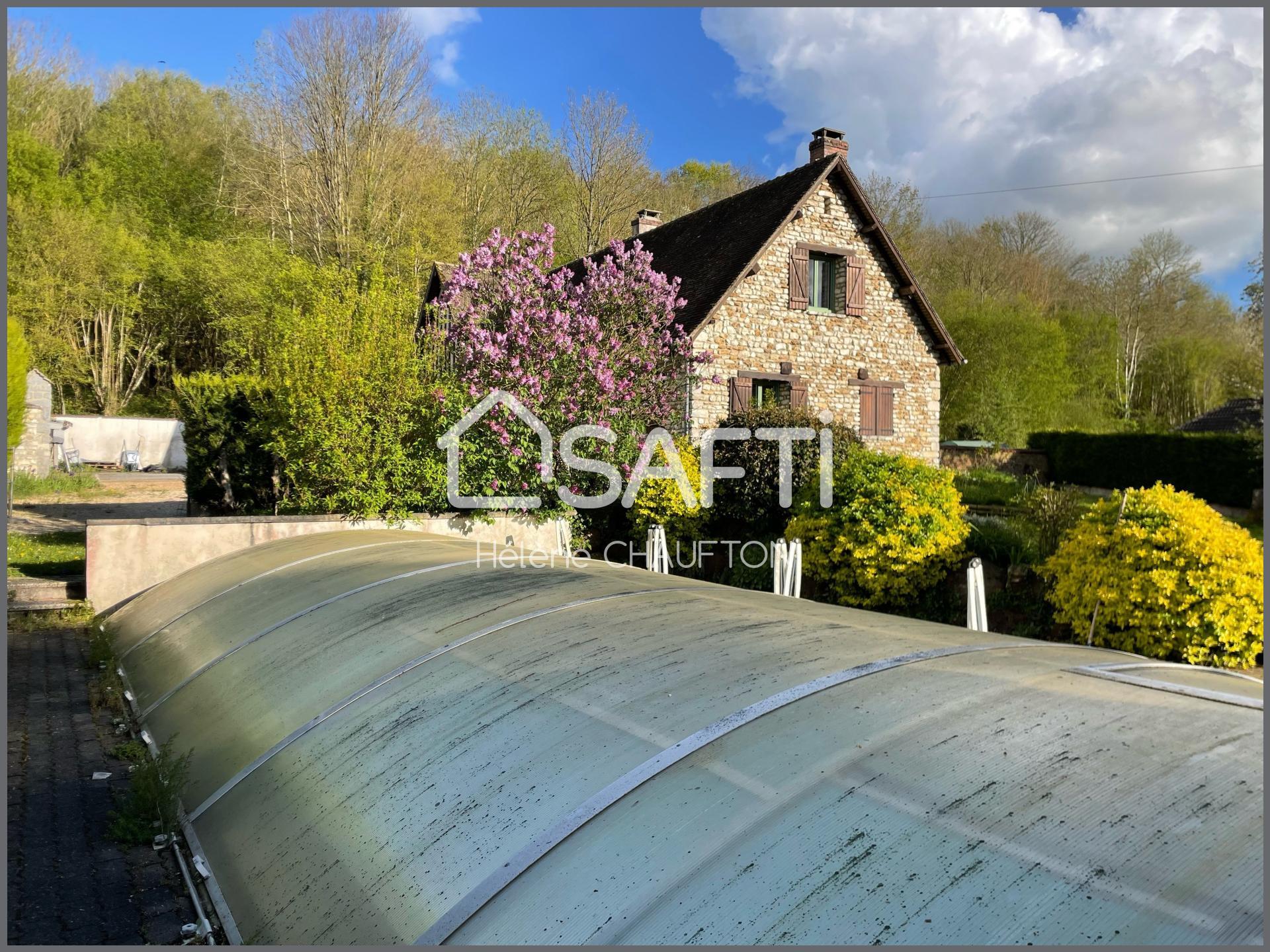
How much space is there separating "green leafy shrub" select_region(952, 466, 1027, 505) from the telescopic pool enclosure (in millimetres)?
12244

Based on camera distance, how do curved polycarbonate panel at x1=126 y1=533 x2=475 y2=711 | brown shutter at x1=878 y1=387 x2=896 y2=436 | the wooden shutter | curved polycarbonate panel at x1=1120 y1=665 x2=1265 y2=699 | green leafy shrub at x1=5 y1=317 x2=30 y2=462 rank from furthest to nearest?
brown shutter at x1=878 y1=387 x2=896 y2=436 → the wooden shutter → green leafy shrub at x1=5 y1=317 x2=30 y2=462 → curved polycarbonate panel at x1=126 y1=533 x2=475 y2=711 → curved polycarbonate panel at x1=1120 y1=665 x2=1265 y2=699

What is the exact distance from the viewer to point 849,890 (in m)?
2.04

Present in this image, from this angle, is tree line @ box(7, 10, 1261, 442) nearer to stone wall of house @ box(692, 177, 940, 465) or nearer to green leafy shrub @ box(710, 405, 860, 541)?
stone wall of house @ box(692, 177, 940, 465)

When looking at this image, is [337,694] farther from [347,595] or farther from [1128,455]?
[1128,455]

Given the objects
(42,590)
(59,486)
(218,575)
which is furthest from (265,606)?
(59,486)

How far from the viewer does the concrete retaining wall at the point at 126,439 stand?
95.5 ft

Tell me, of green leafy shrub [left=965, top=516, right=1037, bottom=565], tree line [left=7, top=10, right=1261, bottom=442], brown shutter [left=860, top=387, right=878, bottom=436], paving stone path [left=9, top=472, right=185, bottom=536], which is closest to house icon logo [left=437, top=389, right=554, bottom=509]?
green leafy shrub [left=965, top=516, right=1037, bottom=565]

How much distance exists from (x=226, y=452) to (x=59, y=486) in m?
12.8

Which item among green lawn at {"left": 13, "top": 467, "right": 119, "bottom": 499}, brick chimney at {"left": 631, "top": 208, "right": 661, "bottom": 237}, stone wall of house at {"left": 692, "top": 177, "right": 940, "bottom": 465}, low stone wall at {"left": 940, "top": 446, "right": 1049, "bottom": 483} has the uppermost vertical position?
brick chimney at {"left": 631, "top": 208, "right": 661, "bottom": 237}

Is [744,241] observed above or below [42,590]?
above

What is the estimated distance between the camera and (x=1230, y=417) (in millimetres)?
25938

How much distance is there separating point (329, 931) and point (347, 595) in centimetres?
345

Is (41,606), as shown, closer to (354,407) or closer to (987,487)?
(354,407)

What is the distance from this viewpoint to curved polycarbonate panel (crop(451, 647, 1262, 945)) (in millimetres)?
1859
